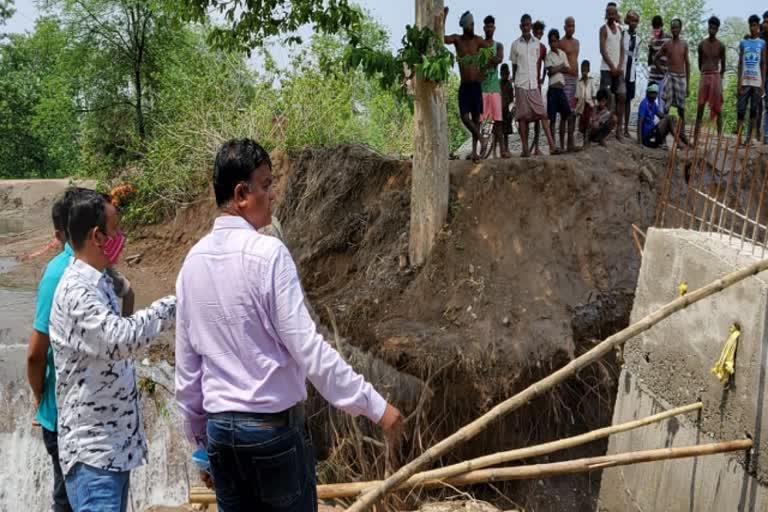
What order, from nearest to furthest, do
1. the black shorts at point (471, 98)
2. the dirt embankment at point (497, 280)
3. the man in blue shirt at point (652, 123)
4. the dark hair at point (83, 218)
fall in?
1. the dark hair at point (83, 218)
2. the dirt embankment at point (497, 280)
3. the black shorts at point (471, 98)
4. the man in blue shirt at point (652, 123)

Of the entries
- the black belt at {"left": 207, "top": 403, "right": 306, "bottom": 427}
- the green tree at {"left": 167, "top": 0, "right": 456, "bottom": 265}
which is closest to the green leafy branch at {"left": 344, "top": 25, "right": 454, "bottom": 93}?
the green tree at {"left": 167, "top": 0, "right": 456, "bottom": 265}

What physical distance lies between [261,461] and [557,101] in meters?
7.81

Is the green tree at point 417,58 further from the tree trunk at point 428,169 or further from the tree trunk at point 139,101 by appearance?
the tree trunk at point 139,101

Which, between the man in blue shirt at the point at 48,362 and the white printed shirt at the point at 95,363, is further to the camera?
the man in blue shirt at the point at 48,362

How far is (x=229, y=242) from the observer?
2385 mm

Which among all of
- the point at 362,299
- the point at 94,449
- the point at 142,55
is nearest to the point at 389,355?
the point at 362,299

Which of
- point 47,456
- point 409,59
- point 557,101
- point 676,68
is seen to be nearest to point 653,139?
point 676,68

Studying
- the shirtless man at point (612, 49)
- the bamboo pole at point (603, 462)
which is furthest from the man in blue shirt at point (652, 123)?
the bamboo pole at point (603, 462)

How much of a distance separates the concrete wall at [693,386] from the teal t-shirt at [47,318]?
3003 millimetres

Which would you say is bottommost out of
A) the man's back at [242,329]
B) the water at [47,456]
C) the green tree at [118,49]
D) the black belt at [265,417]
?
the water at [47,456]

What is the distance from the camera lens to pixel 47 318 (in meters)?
3.04

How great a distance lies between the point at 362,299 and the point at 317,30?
3.11 meters

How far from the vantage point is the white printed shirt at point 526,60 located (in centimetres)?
888

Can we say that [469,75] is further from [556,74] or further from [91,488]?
[91,488]
